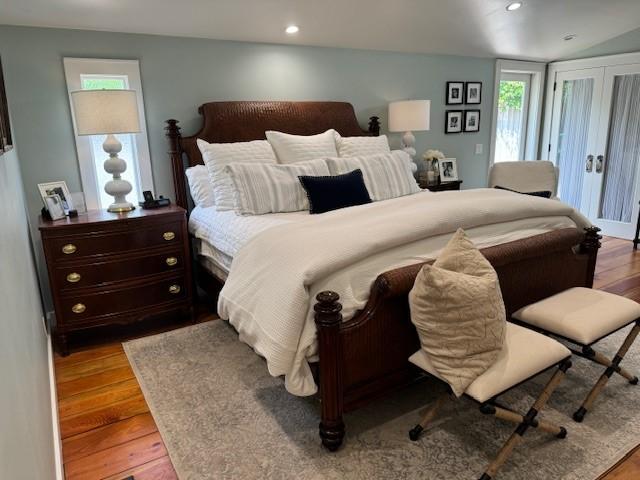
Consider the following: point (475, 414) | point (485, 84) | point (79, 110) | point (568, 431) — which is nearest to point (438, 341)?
point (475, 414)

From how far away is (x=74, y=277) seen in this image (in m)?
2.73

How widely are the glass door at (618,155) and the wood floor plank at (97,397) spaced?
5.16 metres

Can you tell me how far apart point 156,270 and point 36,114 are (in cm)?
127

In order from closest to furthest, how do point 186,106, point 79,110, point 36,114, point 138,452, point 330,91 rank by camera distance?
point 138,452 → point 79,110 → point 36,114 → point 186,106 → point 330,91

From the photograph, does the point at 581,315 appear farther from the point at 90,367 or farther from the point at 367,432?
the point at 90,367

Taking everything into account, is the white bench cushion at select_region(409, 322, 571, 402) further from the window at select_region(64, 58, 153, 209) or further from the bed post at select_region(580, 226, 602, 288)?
the window at select_region(64, 58, 153, 209)

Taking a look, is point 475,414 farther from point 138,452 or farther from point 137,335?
point 137,335

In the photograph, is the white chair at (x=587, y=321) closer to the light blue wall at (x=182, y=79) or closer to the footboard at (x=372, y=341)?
the footboard at (x=372, y=341)

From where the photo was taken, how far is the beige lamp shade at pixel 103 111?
106 inches

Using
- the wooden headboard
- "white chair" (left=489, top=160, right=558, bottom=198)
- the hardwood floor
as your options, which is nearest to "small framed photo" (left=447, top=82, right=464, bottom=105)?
"white chair" (left=489, top=160, right=558, bottom=198)

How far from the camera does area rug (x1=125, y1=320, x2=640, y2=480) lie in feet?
5.89

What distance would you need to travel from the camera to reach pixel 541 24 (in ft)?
13.7

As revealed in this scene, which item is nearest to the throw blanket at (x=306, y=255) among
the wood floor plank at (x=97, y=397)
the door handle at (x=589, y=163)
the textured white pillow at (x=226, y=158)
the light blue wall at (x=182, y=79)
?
the wood floor plank at (x=97, y=397)

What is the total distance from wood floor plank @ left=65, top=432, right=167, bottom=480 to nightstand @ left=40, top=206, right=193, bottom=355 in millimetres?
1076
